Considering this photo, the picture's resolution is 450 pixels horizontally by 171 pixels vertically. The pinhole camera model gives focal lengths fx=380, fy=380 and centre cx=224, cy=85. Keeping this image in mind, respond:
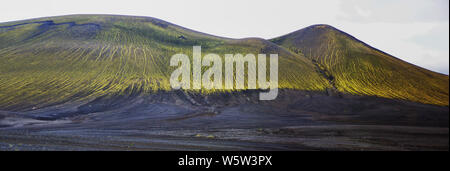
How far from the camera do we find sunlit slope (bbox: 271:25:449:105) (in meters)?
34.2

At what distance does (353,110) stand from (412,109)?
13.6ft

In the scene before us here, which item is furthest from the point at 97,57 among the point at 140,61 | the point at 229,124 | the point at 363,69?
the point at 363,69

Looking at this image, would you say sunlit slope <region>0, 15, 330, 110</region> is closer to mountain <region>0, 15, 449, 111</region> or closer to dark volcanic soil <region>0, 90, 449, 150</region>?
mountain <region>0, 15, 449, 111</region>

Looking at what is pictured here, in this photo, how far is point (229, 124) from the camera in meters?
24.1

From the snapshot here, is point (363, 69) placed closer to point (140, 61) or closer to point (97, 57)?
point (140, 61)

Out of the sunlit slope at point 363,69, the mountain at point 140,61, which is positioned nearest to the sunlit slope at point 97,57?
the mountain at point 140,61

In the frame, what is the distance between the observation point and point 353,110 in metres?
29.5

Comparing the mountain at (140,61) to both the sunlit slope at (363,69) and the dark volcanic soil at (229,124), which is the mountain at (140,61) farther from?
the dark volcanic soil at (229,124)

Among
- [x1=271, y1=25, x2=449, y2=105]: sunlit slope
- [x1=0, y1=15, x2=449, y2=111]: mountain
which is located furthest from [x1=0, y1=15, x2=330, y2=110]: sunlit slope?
[x1=271, y1=25, x2=449, y2=105]: sunlit slope

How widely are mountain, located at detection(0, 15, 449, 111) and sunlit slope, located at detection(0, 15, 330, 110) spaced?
88mm

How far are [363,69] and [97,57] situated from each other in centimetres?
2954

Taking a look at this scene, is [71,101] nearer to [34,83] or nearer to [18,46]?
[34,83]

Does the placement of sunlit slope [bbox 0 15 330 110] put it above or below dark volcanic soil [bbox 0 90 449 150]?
above

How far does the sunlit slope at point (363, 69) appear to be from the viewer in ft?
112
